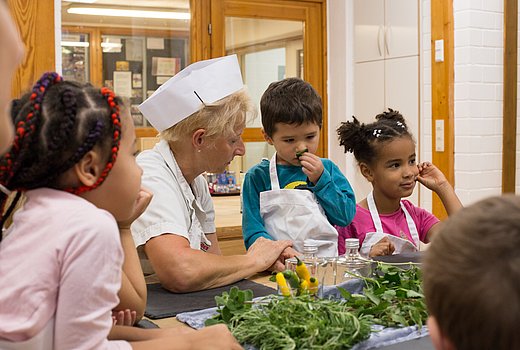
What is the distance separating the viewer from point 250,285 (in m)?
1.75

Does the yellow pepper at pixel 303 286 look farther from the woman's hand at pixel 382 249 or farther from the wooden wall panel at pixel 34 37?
the wooden wall panel at pixel 34 37

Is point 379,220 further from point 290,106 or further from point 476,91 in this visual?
point 476,91

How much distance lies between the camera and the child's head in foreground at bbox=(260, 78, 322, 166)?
7.39 ft

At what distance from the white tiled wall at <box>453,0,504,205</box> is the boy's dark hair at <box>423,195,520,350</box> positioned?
365 cm

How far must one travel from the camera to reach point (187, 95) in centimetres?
205

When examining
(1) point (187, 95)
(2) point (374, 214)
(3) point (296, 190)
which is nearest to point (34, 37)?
(1) point (187, 95)

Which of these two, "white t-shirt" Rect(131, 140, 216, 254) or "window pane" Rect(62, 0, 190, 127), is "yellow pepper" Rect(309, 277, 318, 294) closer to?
"white t-shirt" Rect(131, 140, 216, 254)

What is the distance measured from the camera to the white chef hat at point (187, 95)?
2049 mm

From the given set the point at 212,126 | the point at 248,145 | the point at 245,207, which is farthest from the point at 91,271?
the point at 248,145

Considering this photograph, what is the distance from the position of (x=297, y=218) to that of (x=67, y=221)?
4.38ft

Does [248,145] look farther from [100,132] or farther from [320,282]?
[100,132]

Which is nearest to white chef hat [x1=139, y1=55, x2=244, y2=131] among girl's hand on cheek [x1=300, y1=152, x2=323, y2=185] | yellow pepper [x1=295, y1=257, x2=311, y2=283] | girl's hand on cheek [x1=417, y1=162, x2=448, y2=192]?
girl's hand on cheek [x1=300, y1=152, x2=323, y2=185]

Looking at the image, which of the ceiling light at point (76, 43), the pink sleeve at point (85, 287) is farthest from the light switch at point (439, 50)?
the pink sleeve at point (85, 287)

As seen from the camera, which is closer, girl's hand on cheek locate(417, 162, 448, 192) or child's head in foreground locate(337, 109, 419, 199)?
child's head in foreground locate(337, 109, 419, 199)
